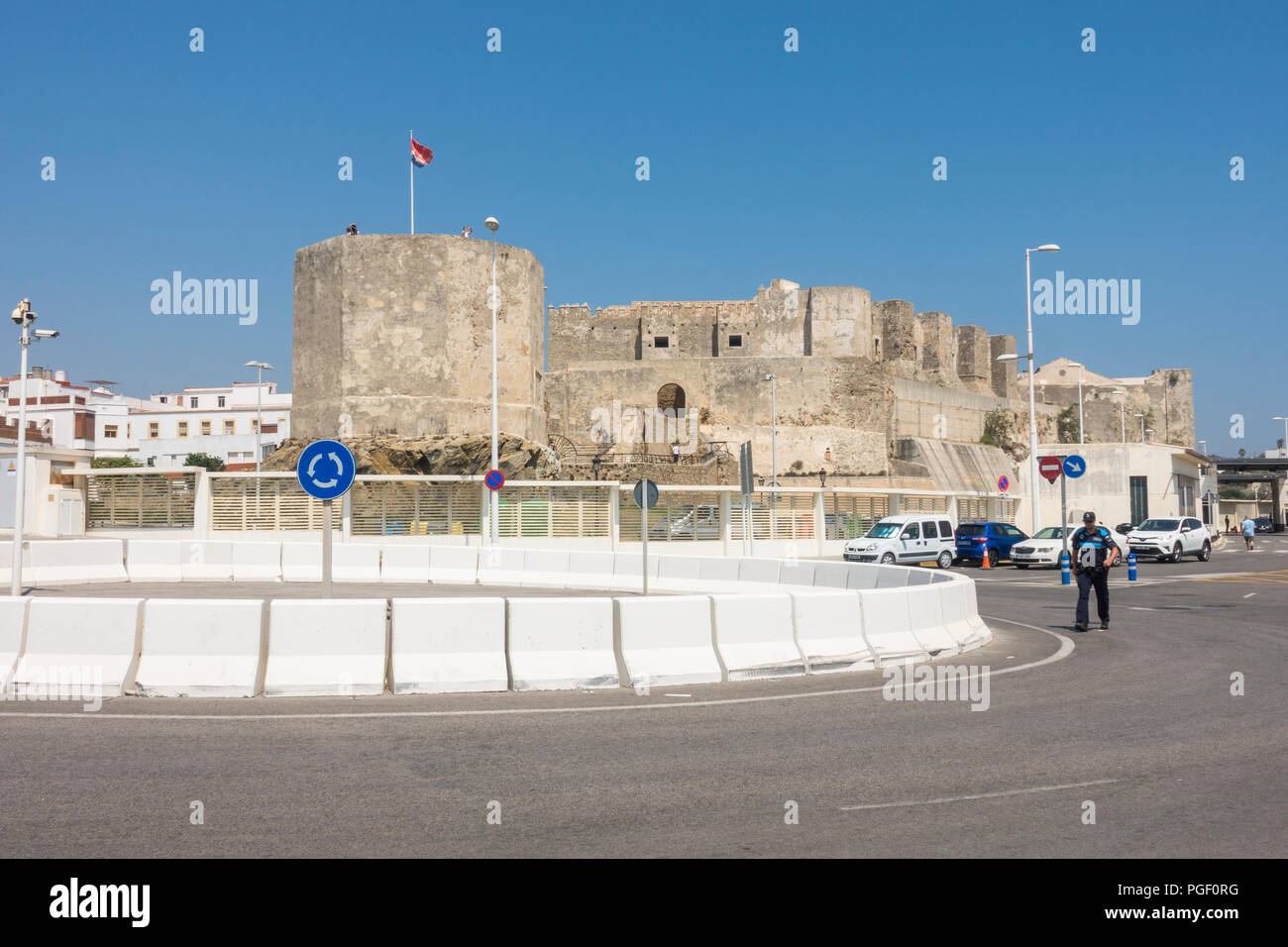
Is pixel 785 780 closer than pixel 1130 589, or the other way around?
pixel 785 780

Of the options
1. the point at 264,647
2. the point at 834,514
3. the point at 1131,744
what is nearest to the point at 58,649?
the point at 264,647

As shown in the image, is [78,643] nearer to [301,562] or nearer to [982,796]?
[982,796]

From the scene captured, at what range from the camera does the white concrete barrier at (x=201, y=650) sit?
998cm

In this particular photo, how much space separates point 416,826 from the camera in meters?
5.88

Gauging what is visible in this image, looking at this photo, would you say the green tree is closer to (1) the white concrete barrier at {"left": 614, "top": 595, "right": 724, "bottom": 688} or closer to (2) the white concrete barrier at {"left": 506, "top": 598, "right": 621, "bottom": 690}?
(2) the white concrete barrier at {"left": 506, "top": 598, "right": 621, "bottom": 690}

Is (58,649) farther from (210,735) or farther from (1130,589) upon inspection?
(1130,589)

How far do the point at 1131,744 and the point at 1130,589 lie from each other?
18.9 meters

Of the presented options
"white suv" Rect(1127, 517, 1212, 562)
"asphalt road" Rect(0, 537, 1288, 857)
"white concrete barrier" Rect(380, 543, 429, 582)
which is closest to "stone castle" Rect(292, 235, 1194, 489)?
"white suv" Rect(1127, 517, 1212, 562)

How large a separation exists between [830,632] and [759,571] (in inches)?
432

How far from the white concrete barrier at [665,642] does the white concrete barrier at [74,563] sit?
19.0 meters

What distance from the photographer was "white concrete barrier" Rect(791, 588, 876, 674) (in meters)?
11.9

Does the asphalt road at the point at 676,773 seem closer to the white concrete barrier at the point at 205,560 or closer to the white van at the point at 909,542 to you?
the white concrete barrier at the point at 205,560

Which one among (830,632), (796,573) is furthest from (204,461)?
(830,632)

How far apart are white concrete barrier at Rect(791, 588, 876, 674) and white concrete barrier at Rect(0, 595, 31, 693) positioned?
289 inches
